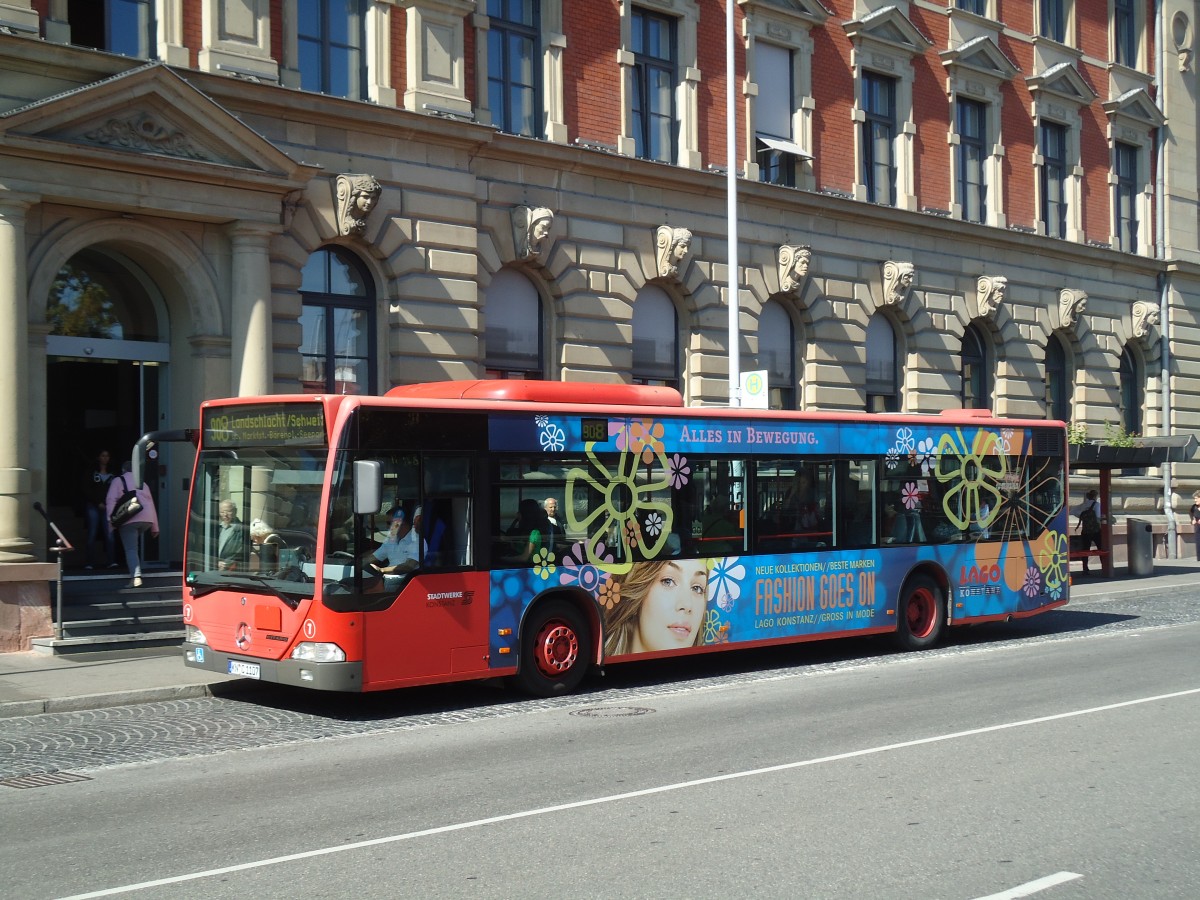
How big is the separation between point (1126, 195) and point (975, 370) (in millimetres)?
8474

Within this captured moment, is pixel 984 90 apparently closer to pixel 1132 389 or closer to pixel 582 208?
pixel 1132 389

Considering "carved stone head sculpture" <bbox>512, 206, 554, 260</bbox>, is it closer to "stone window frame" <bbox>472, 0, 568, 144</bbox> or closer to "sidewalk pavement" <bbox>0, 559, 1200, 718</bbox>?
"stone window frame" <bbox>472, 0, 568, 144</bbox>

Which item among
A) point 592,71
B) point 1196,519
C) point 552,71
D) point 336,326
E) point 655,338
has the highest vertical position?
point 592,71

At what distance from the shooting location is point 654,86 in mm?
26344

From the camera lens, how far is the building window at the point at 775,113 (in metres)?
28.2

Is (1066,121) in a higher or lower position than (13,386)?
higher

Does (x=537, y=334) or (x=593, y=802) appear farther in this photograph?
(x=537, y=334)

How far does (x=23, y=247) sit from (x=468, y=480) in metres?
8.10

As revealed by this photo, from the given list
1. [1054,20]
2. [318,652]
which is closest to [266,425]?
[318,652]

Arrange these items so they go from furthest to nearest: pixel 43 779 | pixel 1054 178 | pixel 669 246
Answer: pixel 1054 178 → pixel 669 246 → pixel 43 779

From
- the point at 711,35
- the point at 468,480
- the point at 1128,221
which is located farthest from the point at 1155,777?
the point at 1128,221

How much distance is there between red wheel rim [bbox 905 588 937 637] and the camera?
1802cm

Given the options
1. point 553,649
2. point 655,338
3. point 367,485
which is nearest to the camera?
point 367,485

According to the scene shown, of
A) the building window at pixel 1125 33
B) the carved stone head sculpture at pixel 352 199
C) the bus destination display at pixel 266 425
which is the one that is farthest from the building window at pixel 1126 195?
the bus destination display at pixel 266 425
